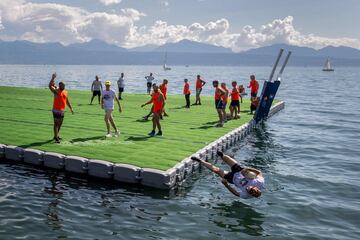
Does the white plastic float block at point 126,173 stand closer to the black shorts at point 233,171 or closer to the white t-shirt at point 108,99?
the black shorts at point 233,171

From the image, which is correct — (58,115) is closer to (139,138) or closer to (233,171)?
(139,138)

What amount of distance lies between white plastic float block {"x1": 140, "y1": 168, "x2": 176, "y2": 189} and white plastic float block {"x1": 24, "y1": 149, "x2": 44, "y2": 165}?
14.8 ft

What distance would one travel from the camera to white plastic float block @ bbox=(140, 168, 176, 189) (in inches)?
514

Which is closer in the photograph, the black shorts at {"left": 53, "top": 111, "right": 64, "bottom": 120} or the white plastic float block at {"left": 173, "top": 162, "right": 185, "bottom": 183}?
the white plastic float block at {"left": 173, "top": 162, "right": 185, "bottom": 183}

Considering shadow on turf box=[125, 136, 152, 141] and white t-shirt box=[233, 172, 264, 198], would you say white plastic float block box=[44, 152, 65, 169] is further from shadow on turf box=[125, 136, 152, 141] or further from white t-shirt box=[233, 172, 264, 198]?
white t-shirt box=[233, 172, 264, 198]

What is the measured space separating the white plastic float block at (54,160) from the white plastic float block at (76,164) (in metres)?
0.24

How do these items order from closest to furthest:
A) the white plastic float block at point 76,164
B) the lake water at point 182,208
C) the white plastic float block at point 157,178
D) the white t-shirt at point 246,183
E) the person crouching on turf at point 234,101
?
1. the lake water at point 182,208
2. the white t-shirt at point 246,183
3. the white plastic float block at point 157,178
4. the white plastic float block at point 76,164
5. the person crouching on turf at point 234,101

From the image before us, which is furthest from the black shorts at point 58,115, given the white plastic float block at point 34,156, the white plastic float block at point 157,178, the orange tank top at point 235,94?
the orange tank top at point 235,94

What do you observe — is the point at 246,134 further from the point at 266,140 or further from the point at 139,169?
the point at 139,169

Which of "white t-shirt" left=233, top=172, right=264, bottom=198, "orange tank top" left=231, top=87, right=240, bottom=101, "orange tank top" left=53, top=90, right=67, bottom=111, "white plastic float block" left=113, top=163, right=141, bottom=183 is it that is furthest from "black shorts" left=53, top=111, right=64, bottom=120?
"orange tank top" left=231, top=87, right=240, bottom=101

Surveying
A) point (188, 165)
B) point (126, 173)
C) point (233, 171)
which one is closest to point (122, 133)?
point (188, 165)

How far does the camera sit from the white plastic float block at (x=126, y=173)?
1336cm

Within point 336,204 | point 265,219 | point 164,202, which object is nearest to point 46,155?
point 164,202

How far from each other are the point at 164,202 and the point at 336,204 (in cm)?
634
